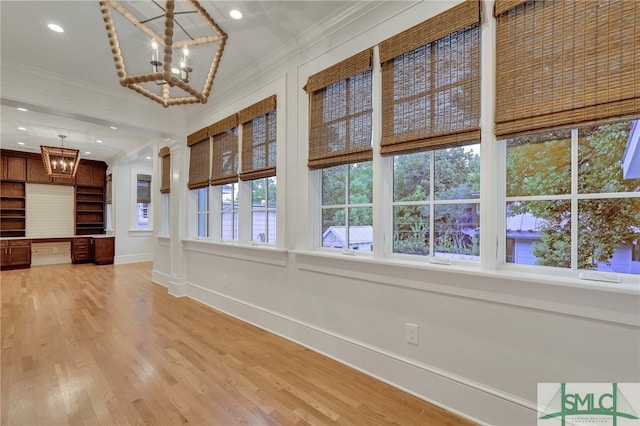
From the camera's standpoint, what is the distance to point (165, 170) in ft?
17.1

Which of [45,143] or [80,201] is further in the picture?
[80,201]

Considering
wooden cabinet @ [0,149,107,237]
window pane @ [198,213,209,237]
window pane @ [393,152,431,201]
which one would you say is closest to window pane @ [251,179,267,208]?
window pane @ [198,213,209,237]

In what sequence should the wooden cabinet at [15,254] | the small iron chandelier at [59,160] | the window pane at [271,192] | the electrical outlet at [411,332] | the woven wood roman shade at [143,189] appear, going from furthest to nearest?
the woven wood roman shade at [143,189] < the wooden cabinet at [15,254] < the small iron chandelier at [59,160] < the window pane at [271,192] < the electrical outlet at [411,332]

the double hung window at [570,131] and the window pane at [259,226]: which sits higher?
the double hung window at [570,131]

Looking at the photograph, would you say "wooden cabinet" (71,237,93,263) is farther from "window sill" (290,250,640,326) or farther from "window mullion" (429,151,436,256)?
"window mullion" (429,151,436,256)

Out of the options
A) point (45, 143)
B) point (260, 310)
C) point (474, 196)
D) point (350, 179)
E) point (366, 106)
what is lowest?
point (260, 310)

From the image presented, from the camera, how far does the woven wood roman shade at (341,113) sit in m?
2.36

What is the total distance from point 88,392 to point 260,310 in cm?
157

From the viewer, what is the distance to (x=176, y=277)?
15.5 ft

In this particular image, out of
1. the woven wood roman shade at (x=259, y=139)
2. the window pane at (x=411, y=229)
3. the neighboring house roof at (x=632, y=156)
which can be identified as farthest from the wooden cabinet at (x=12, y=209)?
the neighboring house roof at (x=632, y=156)

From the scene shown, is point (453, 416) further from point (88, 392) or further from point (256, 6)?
point (256, 6)

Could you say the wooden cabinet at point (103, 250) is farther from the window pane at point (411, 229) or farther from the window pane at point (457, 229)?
the window pane at point (457, 229)

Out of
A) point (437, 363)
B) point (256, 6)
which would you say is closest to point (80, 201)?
point (256, 6)

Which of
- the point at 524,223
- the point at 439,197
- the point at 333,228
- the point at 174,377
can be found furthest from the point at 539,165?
the point at 174,377
